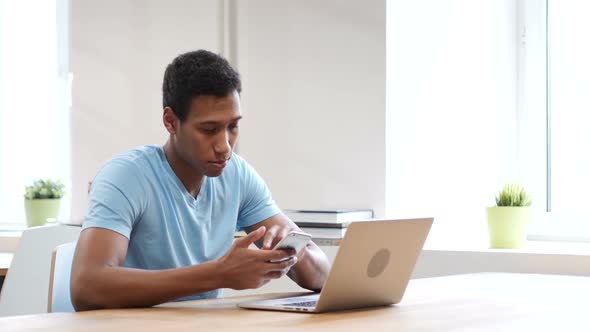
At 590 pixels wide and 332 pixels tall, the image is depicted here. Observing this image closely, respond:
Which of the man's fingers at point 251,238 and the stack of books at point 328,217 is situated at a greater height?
the man's fingers at point 251,238

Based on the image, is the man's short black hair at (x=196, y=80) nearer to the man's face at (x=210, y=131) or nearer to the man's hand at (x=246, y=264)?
the man's face at (x=210, y=131)

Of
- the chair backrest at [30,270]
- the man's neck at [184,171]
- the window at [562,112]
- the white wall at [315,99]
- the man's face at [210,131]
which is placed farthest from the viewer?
the window at [562,112]

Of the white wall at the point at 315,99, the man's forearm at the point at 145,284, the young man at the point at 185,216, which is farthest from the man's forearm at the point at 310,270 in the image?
the white wall at the point at 315,99

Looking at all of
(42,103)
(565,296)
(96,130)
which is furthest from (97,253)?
(42,103)

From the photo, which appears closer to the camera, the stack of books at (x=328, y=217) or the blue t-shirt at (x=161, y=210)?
the blue t-shirt at (x=161, y=210)

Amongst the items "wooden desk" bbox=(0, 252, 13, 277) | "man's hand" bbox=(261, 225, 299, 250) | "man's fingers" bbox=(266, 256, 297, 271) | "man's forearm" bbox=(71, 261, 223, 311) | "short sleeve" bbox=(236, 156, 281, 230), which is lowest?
"wooden desk" bbox=(0, 252, 13, 277)

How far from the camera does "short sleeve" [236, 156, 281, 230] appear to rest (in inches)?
102

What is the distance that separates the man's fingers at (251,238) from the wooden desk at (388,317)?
139mm

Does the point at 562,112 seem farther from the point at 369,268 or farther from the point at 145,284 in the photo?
the point at 145,284

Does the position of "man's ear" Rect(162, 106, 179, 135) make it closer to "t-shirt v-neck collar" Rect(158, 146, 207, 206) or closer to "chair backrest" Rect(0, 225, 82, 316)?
"t-shirt v-neck collar" Rect(158, 146, 207, 206)

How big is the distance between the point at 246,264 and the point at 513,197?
5.30ft

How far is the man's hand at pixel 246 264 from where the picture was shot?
199 centimetres

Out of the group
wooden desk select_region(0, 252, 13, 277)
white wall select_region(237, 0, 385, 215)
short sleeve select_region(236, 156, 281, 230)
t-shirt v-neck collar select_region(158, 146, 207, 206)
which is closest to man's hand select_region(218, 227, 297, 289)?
t-shirt v-neck collar select_region(158, 146, 207, 206)

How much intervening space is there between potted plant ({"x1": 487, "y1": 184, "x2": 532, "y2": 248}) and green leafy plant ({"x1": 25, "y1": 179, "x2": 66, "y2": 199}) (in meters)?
2.05
